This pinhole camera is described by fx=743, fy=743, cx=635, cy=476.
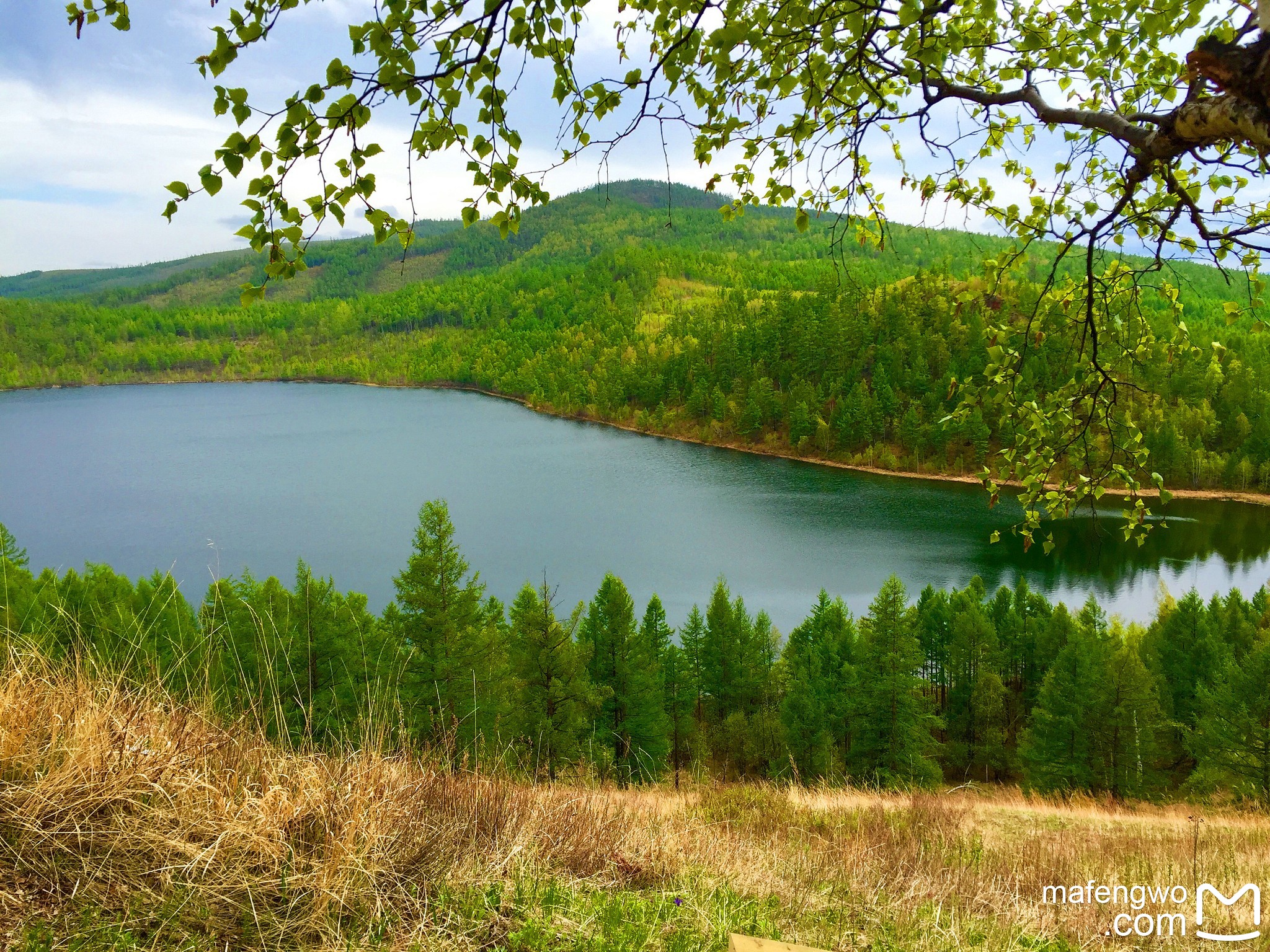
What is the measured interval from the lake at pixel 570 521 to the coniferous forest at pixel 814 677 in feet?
14.8

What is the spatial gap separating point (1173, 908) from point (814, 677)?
18.8 m

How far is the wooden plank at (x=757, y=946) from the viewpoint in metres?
2.22

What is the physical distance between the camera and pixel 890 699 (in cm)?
2052

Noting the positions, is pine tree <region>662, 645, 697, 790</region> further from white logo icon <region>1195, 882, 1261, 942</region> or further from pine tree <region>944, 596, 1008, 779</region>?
white logo icon <region>1195, 882, 1261, 942</region>

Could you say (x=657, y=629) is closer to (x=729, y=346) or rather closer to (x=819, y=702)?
(x=819, y=702)

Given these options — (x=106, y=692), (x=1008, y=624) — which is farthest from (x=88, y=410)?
(x=106, y=692)

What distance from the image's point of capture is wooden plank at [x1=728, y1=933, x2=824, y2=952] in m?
2.22

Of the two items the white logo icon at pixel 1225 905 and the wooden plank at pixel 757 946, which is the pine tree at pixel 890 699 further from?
the wooden plank at pixel 757 946

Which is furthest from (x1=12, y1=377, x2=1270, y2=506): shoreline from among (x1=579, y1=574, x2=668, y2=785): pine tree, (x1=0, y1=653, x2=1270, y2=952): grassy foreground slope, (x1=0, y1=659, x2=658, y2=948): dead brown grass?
(x1=0, y1=659, x2=658, y2=948): dead brown grass

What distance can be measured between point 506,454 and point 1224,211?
57.8 m

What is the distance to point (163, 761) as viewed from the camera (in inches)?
102

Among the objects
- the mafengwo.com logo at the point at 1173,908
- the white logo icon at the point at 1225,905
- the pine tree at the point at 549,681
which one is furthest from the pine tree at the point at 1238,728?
the mafengwo.com logo at the point at 1173,908

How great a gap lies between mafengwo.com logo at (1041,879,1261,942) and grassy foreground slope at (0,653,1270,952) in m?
0.05

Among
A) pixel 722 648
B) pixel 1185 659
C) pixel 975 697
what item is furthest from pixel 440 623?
pixel 1185 659
